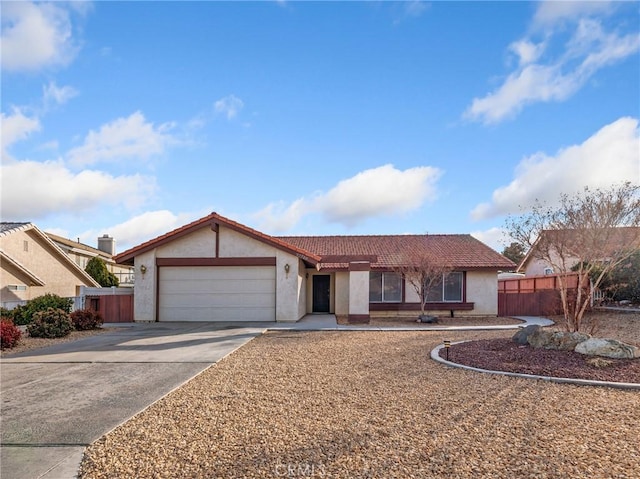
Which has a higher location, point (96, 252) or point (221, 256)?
point (96, 252)

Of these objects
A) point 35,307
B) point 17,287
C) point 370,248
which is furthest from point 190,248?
point 17,287

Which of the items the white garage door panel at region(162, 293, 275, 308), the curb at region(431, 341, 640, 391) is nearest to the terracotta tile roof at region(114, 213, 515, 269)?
the white garage door panel at region(162, 293, 275, 308)

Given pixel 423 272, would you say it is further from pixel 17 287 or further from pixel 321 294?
pixel 17 287

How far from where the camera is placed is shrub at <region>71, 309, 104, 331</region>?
48.8 ft

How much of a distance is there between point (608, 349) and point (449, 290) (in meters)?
11.9

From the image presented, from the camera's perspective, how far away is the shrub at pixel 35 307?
1475 cm

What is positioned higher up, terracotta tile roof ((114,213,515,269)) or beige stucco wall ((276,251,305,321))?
terracotta tile roof ((114,213,515,269))

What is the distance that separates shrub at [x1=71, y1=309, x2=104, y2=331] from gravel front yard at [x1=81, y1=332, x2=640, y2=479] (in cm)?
955

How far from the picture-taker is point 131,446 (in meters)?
4.54

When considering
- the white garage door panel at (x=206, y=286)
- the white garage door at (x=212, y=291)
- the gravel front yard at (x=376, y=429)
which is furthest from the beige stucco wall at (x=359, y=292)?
the gravel front yard at (x=376, y=429)

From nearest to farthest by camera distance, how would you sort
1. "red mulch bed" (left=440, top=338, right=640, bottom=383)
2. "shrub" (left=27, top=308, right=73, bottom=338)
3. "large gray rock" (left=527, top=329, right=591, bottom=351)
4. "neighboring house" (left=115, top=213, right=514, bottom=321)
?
1. "red mulch bed" (left=440, top=338, right=640, bottom=383)
2. "large gray rock" (left=527, top=329, right=591, bottom=351)
3. "shrub" (left=27, top=308, right=73, bottom=338)
4. "neighboring house" (left=115, top=213, right=514, bottom=321)

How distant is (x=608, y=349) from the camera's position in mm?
8375

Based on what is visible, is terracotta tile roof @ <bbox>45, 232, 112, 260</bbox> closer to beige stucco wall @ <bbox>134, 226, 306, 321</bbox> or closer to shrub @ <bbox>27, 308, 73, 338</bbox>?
beige stucco wall @ <bbox>134, 226, 306, 321</bbox>

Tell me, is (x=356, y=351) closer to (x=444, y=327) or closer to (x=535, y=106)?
(x=444, y=327)
